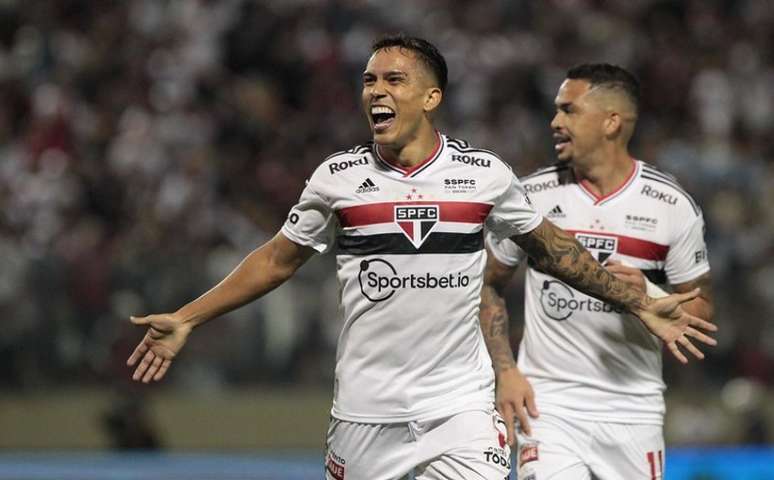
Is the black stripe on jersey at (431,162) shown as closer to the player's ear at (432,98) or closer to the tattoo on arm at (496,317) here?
the player's ear at (432,98)

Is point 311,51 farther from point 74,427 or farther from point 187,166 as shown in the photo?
point 74,427

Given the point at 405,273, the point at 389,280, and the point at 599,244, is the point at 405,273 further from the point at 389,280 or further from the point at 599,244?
the point at 599,244

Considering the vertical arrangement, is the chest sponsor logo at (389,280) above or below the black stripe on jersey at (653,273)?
below

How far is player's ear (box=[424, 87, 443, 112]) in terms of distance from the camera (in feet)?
17.4

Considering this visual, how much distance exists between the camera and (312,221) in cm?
524

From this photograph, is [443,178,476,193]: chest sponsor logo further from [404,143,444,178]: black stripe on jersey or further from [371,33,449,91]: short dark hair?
[371,33,449,91]: short dark hair

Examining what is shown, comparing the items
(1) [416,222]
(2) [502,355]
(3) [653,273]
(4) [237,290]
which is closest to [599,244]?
(3) [653,273]

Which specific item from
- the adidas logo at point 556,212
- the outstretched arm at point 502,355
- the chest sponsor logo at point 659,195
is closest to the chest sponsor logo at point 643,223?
the chest sponsor logo at point 659,195

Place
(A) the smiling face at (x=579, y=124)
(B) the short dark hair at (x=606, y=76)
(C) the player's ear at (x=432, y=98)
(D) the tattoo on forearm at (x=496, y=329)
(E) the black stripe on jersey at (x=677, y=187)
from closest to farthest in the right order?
(C) the player's ear at (x=432, y=98) < (D) the tattoo on forearm at (x=496, y=329) < (E) the black stripe on jersey at (x=677, y=187) < (A) the smiling face at (x=579, y=124) < (B) the short dark hair at (x=606, y=76)

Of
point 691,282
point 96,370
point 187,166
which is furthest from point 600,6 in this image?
point 691,282

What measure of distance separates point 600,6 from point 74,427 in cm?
813

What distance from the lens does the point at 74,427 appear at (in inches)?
434

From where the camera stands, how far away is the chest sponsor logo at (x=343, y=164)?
205 inches

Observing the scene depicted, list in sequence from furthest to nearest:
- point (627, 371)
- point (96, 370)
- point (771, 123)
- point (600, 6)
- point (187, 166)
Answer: point (600, 6), point (771, 123), point (187, 166), point (96, 370), point (627, 371)
